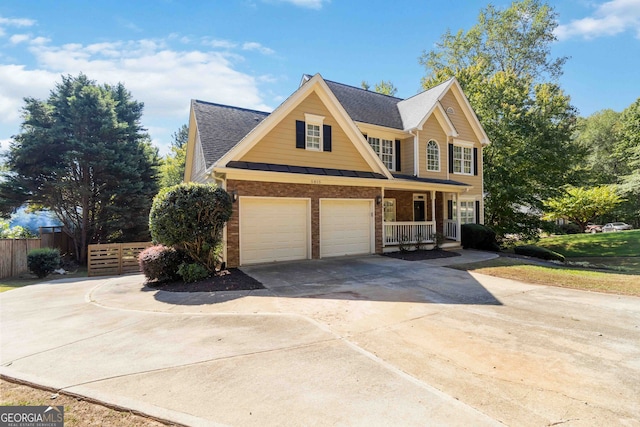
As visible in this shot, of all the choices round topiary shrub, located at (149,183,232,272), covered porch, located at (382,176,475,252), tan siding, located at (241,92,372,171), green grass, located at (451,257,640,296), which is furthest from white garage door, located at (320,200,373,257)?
round topiary shrub, located at (149,183,232,272)

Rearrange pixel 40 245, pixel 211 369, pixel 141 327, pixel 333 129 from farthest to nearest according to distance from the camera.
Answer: pixel 40 245
pixel 333 129
pixel 141 327
pixel 211 369

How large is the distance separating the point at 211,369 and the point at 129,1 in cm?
1025

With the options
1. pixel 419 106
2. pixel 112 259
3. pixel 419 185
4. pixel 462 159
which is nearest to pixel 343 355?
pixel 419 185

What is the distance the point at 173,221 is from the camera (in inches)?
345

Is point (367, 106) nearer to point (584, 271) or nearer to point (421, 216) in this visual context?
point (421, 216)

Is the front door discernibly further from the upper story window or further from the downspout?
the upper story window

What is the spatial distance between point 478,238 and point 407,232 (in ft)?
15.0

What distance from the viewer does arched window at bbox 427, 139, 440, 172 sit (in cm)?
1753

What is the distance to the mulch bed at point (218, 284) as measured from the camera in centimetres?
807

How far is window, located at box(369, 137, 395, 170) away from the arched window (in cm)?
213

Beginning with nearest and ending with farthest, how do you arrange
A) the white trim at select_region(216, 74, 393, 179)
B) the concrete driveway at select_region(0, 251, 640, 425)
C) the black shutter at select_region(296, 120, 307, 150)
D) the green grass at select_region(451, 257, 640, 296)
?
the concrete driveway at select_region(0, 251, 640, 425) → the green grass at select_region(451, 257, 640, 296) → the white trim at select_region(216, 74, 393, 179) → the black shutter at select_region(296, 120, 307, 150)

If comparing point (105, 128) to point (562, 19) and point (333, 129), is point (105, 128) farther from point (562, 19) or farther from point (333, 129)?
point (562, 19)

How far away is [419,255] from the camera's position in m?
13.6

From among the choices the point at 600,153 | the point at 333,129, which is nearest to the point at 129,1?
the point at 333,129
